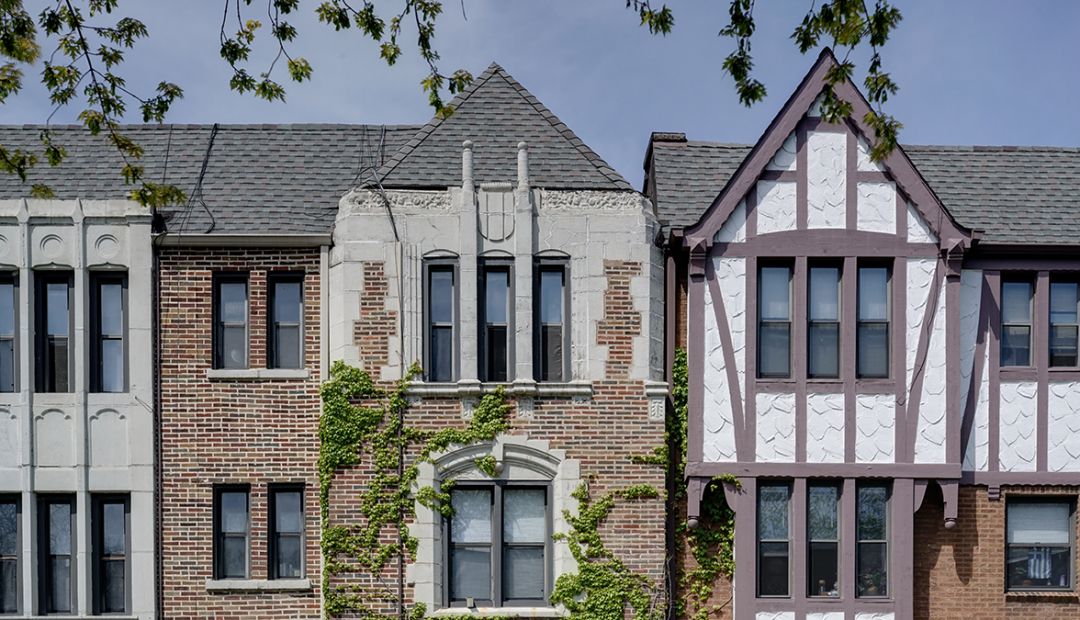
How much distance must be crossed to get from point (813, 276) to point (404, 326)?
597cm

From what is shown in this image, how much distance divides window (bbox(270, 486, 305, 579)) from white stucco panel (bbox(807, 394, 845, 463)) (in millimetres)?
7403

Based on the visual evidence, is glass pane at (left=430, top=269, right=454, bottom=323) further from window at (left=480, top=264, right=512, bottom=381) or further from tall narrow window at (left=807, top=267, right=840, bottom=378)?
tall narrow window at (left=807, top=267, right=840, bottom=378)

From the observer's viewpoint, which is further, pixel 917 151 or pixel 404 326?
pixel 917 151

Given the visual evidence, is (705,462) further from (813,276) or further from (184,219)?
(184,219)

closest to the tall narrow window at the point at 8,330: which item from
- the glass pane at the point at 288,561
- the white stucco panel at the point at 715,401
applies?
the glass pane at the point at 288,561

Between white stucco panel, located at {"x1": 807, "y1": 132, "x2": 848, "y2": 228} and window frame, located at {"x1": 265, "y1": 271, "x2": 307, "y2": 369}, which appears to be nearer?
white stucco panel, located at {"x1": 807, "y1": 132, "x2": 848, "y2": 228}

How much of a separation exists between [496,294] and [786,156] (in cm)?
467

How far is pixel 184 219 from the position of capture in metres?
15.1

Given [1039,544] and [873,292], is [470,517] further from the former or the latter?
[1039,544]

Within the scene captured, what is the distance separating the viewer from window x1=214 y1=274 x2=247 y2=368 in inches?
590

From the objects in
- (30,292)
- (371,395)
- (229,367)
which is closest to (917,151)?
(371,395)

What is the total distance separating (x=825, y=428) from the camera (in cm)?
1436

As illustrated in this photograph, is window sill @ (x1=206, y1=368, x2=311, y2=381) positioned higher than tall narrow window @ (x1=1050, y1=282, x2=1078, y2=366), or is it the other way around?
tall narrow window @ (x1=1050, y1=282, x2=1078, y2=366)

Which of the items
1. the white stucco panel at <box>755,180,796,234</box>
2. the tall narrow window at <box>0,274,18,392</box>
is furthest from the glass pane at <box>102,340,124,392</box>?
the white stucco panel at <box>755,180,796,234</box>
